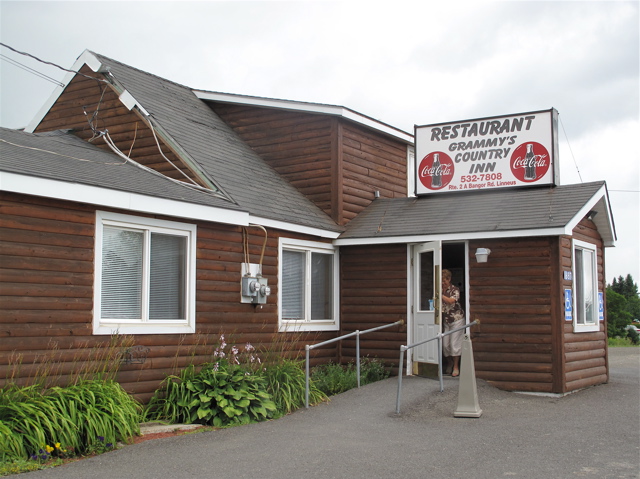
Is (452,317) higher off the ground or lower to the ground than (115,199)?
lower

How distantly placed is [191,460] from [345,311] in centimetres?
712

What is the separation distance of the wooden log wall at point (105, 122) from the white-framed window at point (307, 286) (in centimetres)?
221

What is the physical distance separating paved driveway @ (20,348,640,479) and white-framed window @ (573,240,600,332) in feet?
7.53

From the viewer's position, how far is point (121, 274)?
9750mm

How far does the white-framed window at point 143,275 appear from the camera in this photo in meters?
9.49

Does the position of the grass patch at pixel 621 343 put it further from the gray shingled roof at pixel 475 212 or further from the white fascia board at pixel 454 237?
the white fascia board at pixel 454 237

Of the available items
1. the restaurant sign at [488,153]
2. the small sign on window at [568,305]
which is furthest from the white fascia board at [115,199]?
the small sign on window at [568,305]

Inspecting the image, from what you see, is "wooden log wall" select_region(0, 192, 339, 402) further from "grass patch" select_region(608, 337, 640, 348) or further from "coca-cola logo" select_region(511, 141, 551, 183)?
"grass patch" select_region(608, 337, 640, 348)

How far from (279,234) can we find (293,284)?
1.06 metres

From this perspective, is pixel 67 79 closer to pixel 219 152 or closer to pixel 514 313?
pixel 219 152

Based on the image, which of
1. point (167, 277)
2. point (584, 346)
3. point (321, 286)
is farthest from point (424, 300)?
point (167, 277)

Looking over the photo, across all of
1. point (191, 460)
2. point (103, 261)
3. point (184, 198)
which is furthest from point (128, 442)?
point (184, 198)

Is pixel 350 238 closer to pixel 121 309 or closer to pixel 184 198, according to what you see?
pixel 184 198

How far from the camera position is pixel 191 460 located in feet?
24.6
